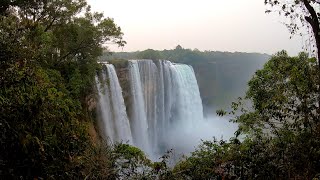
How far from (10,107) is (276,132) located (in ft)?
15.7

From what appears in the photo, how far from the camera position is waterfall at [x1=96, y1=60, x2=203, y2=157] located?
60.9 feet

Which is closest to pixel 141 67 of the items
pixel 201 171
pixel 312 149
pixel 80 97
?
pixel 80 97

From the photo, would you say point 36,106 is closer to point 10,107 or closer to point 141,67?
point 10,107

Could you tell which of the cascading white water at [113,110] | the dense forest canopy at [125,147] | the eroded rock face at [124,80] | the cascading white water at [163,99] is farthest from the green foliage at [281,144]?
the cascading white water at [163,99]

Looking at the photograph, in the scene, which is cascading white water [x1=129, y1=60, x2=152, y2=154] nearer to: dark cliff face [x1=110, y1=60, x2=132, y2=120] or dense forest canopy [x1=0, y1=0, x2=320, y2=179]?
dark cliff face [x1=110, y1=60, x2=132, y2=120]

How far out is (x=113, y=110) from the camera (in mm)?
18656

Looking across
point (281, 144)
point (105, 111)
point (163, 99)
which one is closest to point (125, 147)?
point (281, 144)

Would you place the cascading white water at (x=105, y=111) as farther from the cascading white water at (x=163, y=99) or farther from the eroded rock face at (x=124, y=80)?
the cascading white water at (x=163, y=99)

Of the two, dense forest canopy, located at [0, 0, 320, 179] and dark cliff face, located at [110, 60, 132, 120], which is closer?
dense forest canopy, located at [0, 0, 320, 179]

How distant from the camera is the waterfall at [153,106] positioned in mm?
18562

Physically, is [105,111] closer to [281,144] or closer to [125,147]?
[125,147]

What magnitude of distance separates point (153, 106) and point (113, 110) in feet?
23.9

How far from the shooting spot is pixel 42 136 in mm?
5078

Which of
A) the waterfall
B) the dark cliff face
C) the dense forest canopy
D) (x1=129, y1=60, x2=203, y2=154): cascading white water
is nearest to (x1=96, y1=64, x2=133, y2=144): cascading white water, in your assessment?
the waterfall
